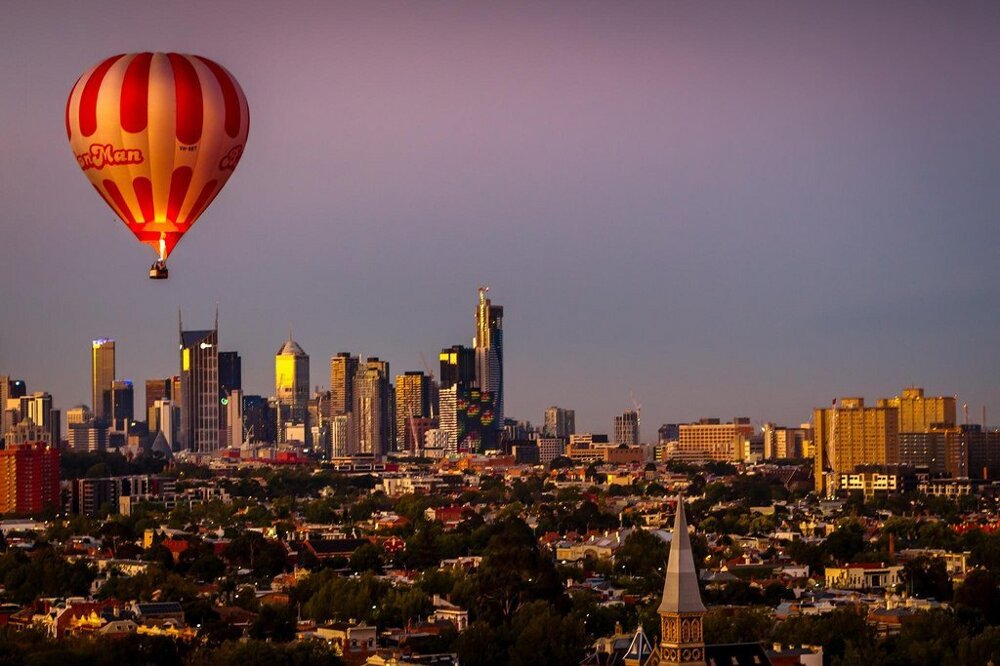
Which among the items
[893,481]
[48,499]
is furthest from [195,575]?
[893,481]

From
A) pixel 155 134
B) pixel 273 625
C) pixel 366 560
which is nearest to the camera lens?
pixel 155 134

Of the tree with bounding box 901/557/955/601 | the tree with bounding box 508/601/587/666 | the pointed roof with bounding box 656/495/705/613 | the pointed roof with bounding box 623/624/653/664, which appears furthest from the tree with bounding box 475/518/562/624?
the pointed roof with bounding box 656/495/705/613

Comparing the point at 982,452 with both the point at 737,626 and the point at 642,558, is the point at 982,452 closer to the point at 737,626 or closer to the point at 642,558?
the point at 642,558

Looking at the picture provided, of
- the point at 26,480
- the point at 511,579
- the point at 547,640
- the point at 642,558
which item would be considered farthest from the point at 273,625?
the point at 26,480

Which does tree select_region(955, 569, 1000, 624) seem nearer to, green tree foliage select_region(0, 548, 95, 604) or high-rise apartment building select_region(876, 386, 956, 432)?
green tree foliage select_region(0, 548, 95, 604)

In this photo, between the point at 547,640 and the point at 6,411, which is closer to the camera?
the point at 547,640

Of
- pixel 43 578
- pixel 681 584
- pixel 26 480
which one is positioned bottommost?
pixel 43 578
